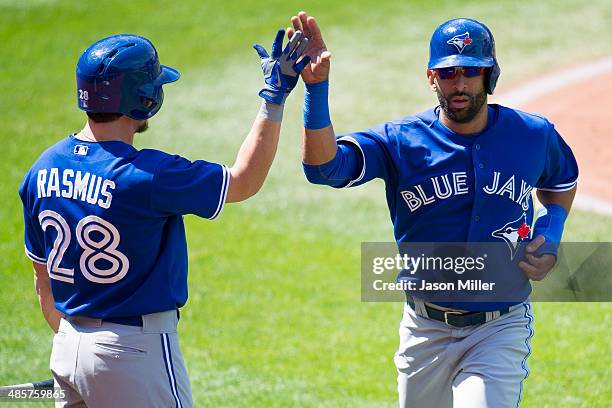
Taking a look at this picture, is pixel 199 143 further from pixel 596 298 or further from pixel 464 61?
pixel 464 61

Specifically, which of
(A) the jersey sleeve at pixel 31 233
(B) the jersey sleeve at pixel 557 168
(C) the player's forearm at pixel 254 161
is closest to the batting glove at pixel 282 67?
(C) the player's forearm at pixel 254 161

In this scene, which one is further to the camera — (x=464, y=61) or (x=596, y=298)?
(x=596, y=298)

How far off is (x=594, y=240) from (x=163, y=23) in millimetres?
8474

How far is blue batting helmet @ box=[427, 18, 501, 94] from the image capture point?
4801 mm

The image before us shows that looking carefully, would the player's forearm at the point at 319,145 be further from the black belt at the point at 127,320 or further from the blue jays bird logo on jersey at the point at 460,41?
the black belt at the point at 127,320

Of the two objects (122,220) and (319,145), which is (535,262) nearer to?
(319,145)

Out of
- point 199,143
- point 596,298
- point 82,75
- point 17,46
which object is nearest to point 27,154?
point 199,143

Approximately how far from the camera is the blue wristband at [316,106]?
456 centimetres

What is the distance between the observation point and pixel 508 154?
16.0 ft

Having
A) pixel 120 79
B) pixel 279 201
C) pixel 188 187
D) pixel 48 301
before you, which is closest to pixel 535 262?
pixel 188 187

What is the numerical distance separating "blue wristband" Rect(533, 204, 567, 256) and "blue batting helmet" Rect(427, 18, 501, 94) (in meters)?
0.72

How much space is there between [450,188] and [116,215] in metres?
1.59

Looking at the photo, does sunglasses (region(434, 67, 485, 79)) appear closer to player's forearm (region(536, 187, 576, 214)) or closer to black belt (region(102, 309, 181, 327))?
player's forearm (region(536, 187, 576, 214))

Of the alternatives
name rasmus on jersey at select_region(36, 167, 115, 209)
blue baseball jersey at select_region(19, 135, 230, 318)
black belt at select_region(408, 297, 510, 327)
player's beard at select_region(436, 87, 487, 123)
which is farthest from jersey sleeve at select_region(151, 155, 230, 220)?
black belt at select_region(408, 297, 510, 327)
